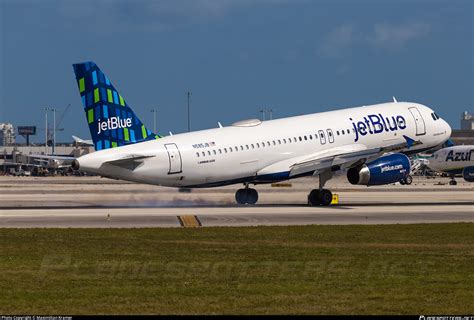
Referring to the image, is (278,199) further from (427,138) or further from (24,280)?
(24,280)

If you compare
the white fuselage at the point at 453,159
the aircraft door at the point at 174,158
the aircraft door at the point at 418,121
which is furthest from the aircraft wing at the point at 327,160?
the white fuselage at the point at 453,159

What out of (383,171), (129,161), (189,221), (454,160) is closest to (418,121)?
(383,171)

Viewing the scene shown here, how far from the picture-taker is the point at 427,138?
6262cm

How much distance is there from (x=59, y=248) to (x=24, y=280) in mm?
7705

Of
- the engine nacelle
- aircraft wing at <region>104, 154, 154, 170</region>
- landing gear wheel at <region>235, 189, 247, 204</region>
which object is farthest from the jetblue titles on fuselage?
aircraft wing at <region>104, 154, 154, 170</region>

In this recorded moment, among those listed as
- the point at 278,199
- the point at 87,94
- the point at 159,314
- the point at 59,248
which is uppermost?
the point at 87,94

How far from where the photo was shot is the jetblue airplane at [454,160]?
117562mm

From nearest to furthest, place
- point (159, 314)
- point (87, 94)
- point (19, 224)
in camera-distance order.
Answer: point (159, 314)
point (19, 224)
point (87, 94)

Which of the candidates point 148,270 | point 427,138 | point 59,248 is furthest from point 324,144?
point 148,270

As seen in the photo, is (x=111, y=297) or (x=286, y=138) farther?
(x=286, y=138)

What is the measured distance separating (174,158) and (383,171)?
12.5m

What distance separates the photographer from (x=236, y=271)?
88.1 feet

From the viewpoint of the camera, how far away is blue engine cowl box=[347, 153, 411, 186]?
56.7 m

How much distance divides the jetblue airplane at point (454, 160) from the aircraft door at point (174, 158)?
66846 mm
